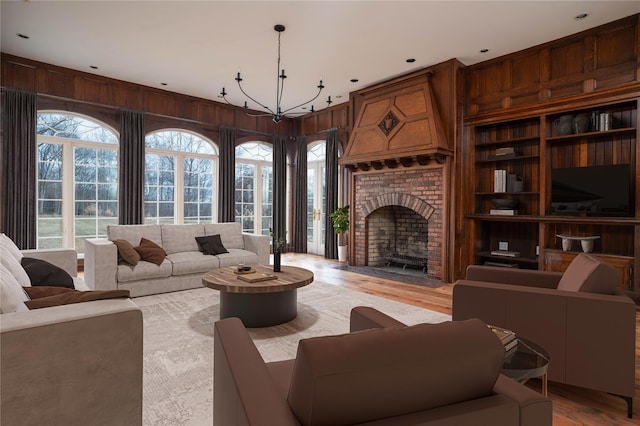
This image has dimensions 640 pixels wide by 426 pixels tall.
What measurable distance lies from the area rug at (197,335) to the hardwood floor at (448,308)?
31 centimetres

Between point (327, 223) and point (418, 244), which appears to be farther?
point (327, 223)

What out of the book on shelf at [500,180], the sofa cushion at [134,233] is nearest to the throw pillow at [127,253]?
the sofa cushion at [134,233]

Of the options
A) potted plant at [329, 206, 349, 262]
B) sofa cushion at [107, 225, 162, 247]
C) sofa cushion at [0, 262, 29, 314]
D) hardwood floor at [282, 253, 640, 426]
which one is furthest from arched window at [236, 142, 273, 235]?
sofa cushion at [0, 262, 29, 314]

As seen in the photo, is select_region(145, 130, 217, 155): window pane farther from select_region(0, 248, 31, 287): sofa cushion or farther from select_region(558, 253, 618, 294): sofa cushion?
select_region(558, 253, 618, 294): sofa cushion

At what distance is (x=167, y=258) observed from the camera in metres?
4.66

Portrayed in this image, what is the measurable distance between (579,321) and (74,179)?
22.9 ft

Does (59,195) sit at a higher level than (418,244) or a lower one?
higher

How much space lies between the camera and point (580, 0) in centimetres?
370

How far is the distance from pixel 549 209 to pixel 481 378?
4.67 meters

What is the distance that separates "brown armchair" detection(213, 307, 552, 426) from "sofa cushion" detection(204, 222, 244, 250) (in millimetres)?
4645

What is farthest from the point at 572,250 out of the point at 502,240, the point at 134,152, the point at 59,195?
the point at 59,195

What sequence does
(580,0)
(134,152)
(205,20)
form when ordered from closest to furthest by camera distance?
(580,0) → (205,20) → (134,152)

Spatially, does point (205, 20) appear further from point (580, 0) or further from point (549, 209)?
point (549, 209)

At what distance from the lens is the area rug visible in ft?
6.71
